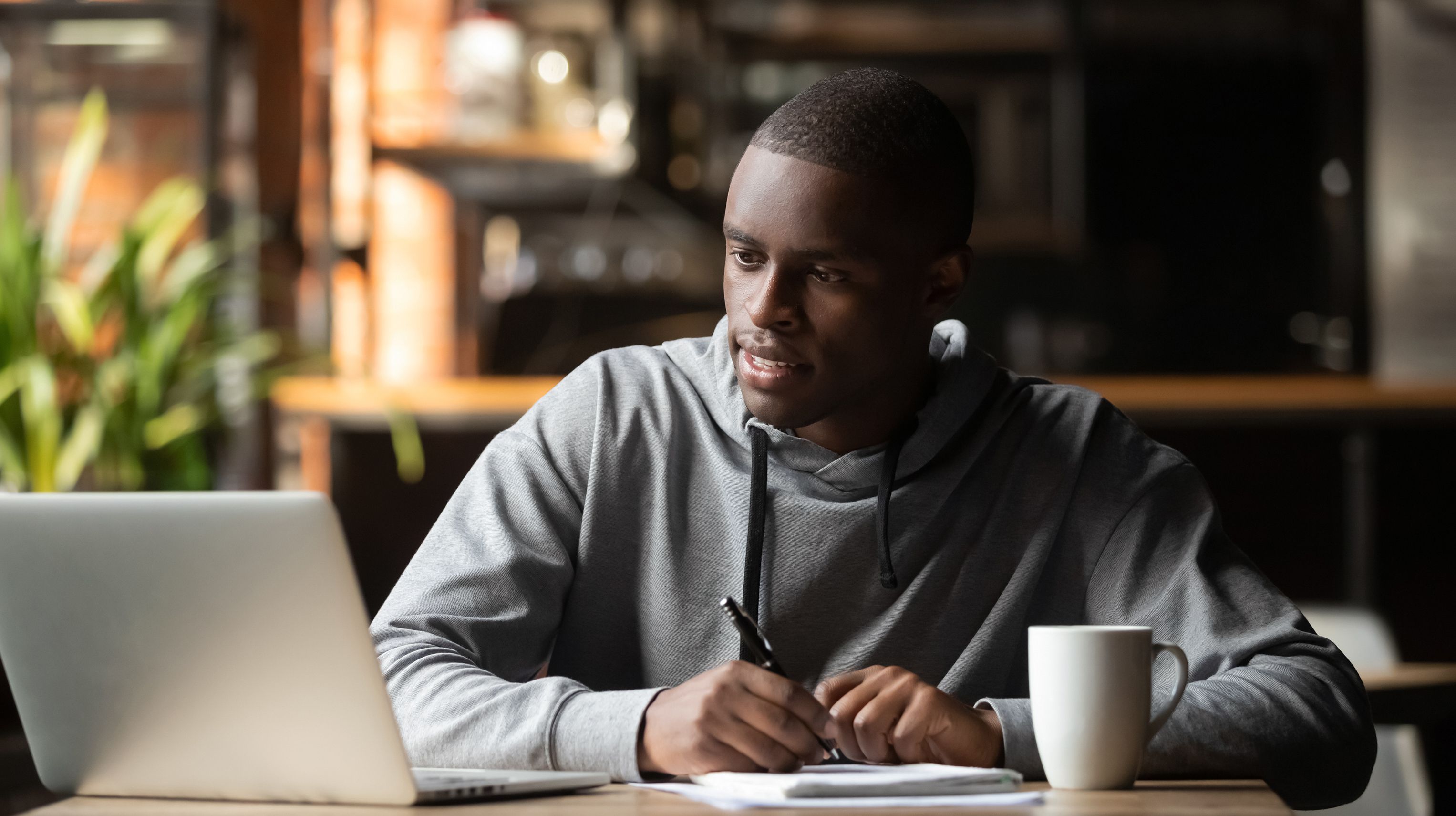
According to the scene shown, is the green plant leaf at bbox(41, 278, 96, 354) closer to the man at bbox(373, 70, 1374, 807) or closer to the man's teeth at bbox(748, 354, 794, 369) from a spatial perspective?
the man at bbox(373, 70, 1374, 807)

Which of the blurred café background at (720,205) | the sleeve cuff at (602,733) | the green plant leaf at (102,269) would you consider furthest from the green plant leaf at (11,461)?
the sleeve cuff at (602,733)

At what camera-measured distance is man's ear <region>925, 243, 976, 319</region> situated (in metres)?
1.31

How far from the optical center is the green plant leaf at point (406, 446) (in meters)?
3.02

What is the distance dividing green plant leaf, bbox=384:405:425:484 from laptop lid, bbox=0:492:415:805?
2.06m

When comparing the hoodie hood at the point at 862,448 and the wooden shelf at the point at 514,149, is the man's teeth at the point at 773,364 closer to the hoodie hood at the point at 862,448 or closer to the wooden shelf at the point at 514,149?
the hoodie hood at the point at 862,448

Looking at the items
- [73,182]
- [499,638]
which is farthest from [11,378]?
[499,638]

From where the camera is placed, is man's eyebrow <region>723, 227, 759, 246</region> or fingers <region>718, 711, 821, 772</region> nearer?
fingers <region>718, 711, 821, 772</region>

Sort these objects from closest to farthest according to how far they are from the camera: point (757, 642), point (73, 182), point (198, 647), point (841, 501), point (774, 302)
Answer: point (198, 647) → point (757, 642) → point (774, 302) → point (841, 501) → point (73, 182)

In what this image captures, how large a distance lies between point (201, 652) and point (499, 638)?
15.1 inches

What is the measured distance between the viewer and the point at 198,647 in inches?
32.3

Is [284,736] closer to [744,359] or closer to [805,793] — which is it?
[805,793]

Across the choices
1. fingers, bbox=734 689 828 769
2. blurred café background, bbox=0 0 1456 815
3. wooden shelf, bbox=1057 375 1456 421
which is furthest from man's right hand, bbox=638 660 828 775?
wooden shelf, bbox=1057 375 1456 421

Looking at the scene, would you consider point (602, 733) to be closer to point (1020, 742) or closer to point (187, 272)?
point (1020, 742)

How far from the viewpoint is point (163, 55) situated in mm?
3529
